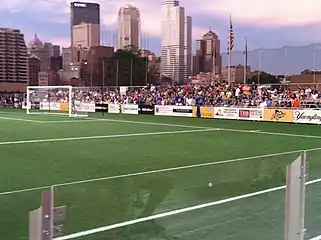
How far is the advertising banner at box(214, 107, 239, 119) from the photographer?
1298 inches

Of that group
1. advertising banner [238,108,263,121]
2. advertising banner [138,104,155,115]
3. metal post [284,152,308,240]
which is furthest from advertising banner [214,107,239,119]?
metal post [284,152,308,240]

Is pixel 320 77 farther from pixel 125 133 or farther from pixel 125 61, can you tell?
pixel 125 61

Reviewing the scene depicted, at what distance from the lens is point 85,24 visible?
8850 centimetres

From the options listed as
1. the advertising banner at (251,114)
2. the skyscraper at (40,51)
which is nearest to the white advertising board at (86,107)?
the advertising banner at (251,114)

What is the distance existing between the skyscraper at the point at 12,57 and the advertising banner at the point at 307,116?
60.9m

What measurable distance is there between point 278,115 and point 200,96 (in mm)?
11352

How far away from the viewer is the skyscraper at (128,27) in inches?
3382

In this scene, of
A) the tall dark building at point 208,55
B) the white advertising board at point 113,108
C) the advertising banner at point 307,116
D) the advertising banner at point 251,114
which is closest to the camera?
the advertising banner at point 307,116

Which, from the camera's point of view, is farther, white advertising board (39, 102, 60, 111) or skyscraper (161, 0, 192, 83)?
skyscraper (161, 0, 192, 83)

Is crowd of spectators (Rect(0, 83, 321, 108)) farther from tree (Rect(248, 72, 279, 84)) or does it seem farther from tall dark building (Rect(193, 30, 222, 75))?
tall dark building (Rect(193, 30, 222, 75))

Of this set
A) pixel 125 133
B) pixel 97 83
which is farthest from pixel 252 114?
pixel 97 83

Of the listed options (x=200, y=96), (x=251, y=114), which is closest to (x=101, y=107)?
(x=200, y=96)

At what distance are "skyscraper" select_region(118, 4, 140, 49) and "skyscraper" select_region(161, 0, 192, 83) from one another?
1073 cm

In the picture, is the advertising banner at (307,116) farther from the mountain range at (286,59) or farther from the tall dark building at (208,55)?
the tall dark building at (208,55)
